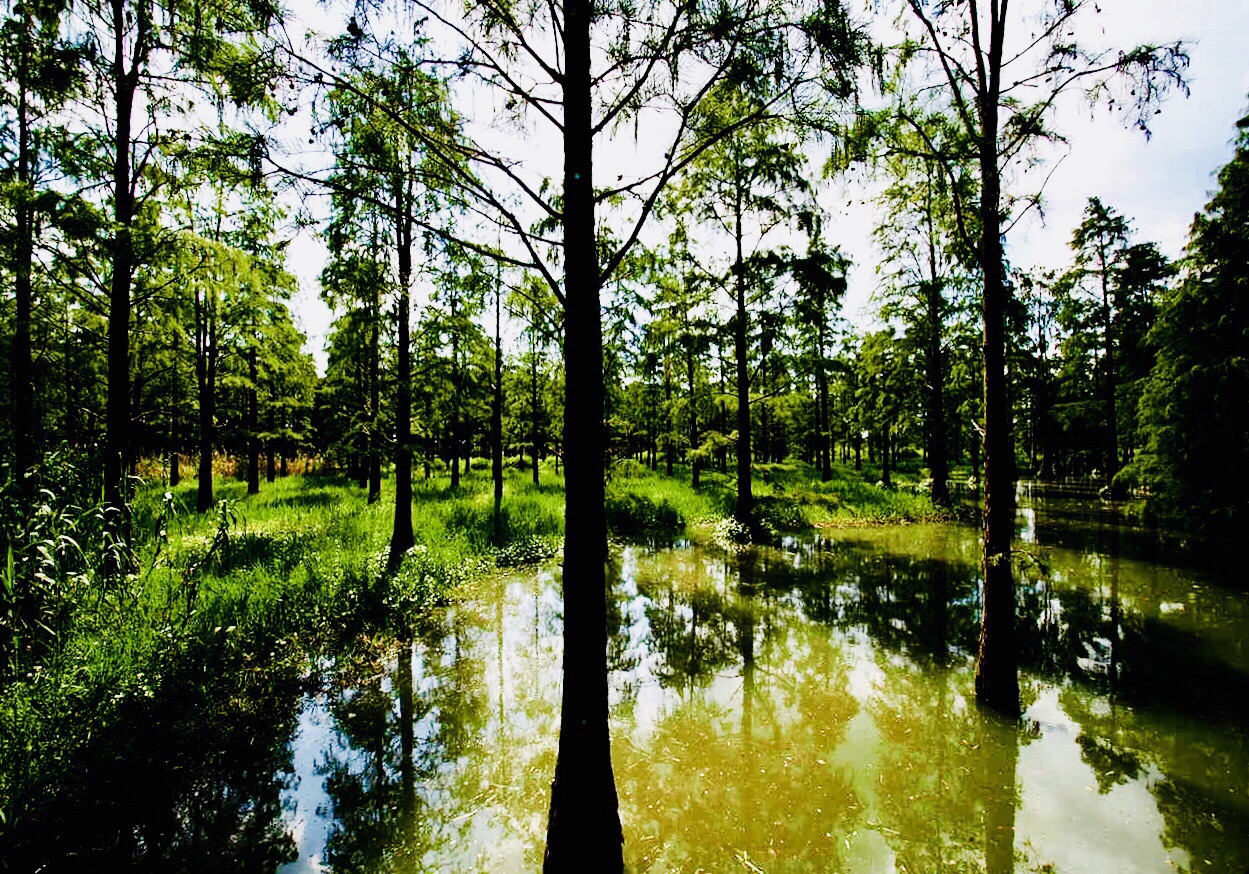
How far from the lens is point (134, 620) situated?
566 cm

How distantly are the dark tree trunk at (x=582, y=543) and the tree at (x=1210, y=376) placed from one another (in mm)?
12258

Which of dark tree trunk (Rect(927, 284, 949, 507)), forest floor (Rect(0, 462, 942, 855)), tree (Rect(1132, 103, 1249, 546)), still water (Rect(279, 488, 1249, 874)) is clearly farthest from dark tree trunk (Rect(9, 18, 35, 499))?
dark tree trunk (Rect(927, 284, 949, 507))

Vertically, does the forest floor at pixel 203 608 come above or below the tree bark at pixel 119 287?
below

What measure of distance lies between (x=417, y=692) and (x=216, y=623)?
2.69 m

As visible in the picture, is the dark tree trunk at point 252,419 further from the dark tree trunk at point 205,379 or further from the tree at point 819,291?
the tree at point 819,291

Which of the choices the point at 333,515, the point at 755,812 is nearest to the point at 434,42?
the point at 755,812

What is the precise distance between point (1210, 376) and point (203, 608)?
16.7 metres

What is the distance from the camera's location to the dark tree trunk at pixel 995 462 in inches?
213

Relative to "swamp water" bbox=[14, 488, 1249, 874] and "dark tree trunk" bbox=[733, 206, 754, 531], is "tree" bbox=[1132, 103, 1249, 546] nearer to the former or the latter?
"swamp water" bbox=[14, 488, 1249, 874]

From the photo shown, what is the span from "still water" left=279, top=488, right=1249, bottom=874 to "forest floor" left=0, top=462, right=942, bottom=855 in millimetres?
985

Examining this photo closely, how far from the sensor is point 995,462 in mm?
5508

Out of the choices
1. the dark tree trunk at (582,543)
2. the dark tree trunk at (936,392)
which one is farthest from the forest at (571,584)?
the dark tree trunk at (936,392)

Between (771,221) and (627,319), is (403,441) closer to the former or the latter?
(627,319)

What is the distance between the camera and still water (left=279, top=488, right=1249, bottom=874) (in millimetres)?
3654
